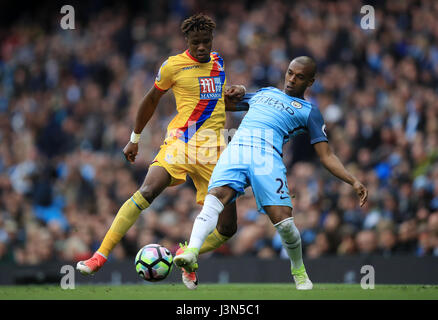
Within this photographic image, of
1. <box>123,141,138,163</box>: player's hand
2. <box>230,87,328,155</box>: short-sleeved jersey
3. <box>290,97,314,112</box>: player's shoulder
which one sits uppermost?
<box>290,97,314,112</box>: player's shoulder

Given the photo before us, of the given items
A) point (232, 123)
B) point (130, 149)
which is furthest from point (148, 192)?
point (232, 123)

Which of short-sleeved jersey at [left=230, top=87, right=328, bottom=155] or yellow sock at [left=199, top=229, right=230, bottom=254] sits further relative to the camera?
yellow sock at [left=199, top=229, right=230, bottom=254]

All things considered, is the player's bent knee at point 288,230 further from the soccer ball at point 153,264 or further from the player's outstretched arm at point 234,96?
the player's outstretched arm at point 234,96

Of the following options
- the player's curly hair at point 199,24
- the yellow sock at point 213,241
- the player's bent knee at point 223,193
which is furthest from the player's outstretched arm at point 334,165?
the player's curly hair at point 199,24

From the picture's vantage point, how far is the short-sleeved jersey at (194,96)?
7.75 m

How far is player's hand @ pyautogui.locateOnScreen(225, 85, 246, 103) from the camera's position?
7.86 m

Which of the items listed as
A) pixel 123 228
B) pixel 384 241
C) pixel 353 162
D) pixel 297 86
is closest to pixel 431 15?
pixel 353 162

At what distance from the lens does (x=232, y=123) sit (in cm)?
1408

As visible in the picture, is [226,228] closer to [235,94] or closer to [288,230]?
[288,230]

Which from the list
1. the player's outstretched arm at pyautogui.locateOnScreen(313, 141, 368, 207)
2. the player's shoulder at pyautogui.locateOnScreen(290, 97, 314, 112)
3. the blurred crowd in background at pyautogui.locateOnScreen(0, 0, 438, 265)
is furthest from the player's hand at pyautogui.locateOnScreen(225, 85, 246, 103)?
the blurred crowd in background at pyautogui.locateOnScreen(0, 0, 438, 265)

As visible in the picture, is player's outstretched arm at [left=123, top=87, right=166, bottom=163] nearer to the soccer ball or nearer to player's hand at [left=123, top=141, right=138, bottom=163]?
player's hand at [left=123, top=141, right=138, bottom=163]

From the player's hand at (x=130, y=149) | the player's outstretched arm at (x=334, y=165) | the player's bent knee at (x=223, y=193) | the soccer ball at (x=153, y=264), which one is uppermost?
the player's hand at (x=130, y=149)

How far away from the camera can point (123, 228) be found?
770 centimetres
